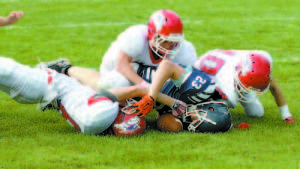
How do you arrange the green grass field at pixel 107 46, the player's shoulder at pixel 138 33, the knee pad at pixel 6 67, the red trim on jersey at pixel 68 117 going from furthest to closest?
the player's shoulder at pixel 138 33, the red trim on jersey at pixel 68 117, the knee pad at pixel 6 67, the green grass field at pixel 107 46

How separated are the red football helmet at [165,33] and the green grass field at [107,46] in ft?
2.15

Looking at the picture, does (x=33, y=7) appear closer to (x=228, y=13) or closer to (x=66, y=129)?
(x=228, y=13)

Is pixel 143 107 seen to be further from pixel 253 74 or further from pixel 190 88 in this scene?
pixel 253 74

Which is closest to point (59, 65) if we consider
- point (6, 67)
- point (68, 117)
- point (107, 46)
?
point (68, 117)

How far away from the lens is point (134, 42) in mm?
4238

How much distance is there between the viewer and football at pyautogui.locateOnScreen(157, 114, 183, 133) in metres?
3.94

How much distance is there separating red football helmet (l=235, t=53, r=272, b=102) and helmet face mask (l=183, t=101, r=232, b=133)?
0.78ft

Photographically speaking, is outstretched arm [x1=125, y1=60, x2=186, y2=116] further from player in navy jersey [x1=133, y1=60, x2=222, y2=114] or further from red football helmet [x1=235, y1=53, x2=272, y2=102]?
red football helmet [x1=235, y1=53, x2=272, y2=102]

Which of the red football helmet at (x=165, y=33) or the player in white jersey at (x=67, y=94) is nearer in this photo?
the player in white jersey at (x=67, y=94)

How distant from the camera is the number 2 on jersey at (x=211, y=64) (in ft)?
14.5

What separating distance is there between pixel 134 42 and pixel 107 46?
341cm

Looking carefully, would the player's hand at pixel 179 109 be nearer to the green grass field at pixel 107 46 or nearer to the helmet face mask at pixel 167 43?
the green grass field at pixel 107 46

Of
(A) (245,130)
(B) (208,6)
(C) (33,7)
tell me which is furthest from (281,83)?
(C) (33,7)

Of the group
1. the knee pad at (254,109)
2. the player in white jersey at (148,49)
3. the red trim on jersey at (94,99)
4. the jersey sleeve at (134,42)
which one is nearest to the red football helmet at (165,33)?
the player in white jersey at (148,49)
